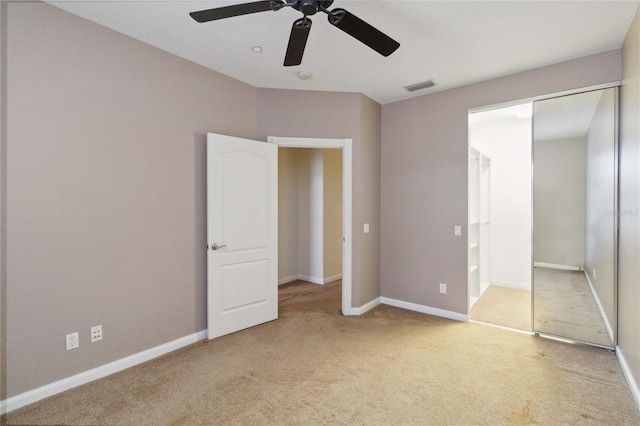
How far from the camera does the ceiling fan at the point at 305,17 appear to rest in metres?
1.73

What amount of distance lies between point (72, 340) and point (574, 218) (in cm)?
448

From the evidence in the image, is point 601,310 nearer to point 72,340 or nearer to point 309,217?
point 309,217

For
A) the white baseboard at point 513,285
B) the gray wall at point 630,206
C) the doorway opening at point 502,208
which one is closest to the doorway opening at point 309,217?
the doorway opening at point 502,208

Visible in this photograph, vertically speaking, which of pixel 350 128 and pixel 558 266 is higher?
pixel 350 128

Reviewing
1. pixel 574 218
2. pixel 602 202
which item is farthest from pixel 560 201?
pixel 602 202

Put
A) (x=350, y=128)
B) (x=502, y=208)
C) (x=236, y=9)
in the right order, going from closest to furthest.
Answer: (x=236, y=9)
(x=350, y=128)
(x=502, y=208)

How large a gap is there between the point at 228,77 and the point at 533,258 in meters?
3.76

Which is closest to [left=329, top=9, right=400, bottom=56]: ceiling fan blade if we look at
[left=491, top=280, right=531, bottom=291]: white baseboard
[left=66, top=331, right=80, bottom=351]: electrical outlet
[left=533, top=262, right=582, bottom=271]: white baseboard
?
[left=533, top=262, right=582, bottom=271]: white baseboard

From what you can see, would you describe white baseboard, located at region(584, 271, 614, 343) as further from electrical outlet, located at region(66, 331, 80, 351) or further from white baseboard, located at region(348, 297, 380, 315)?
electrical outlet, located at region(66, 331, 80, 351)

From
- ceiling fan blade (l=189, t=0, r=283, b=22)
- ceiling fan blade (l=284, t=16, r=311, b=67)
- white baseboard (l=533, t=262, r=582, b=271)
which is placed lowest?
white baseboard (l=533, t=262, r=582, b=271)

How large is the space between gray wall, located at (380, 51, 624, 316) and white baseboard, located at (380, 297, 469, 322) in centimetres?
5

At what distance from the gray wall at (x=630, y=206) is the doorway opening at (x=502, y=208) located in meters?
1.71

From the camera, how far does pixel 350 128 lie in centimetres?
382

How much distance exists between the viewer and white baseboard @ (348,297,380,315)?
12.6 ft
